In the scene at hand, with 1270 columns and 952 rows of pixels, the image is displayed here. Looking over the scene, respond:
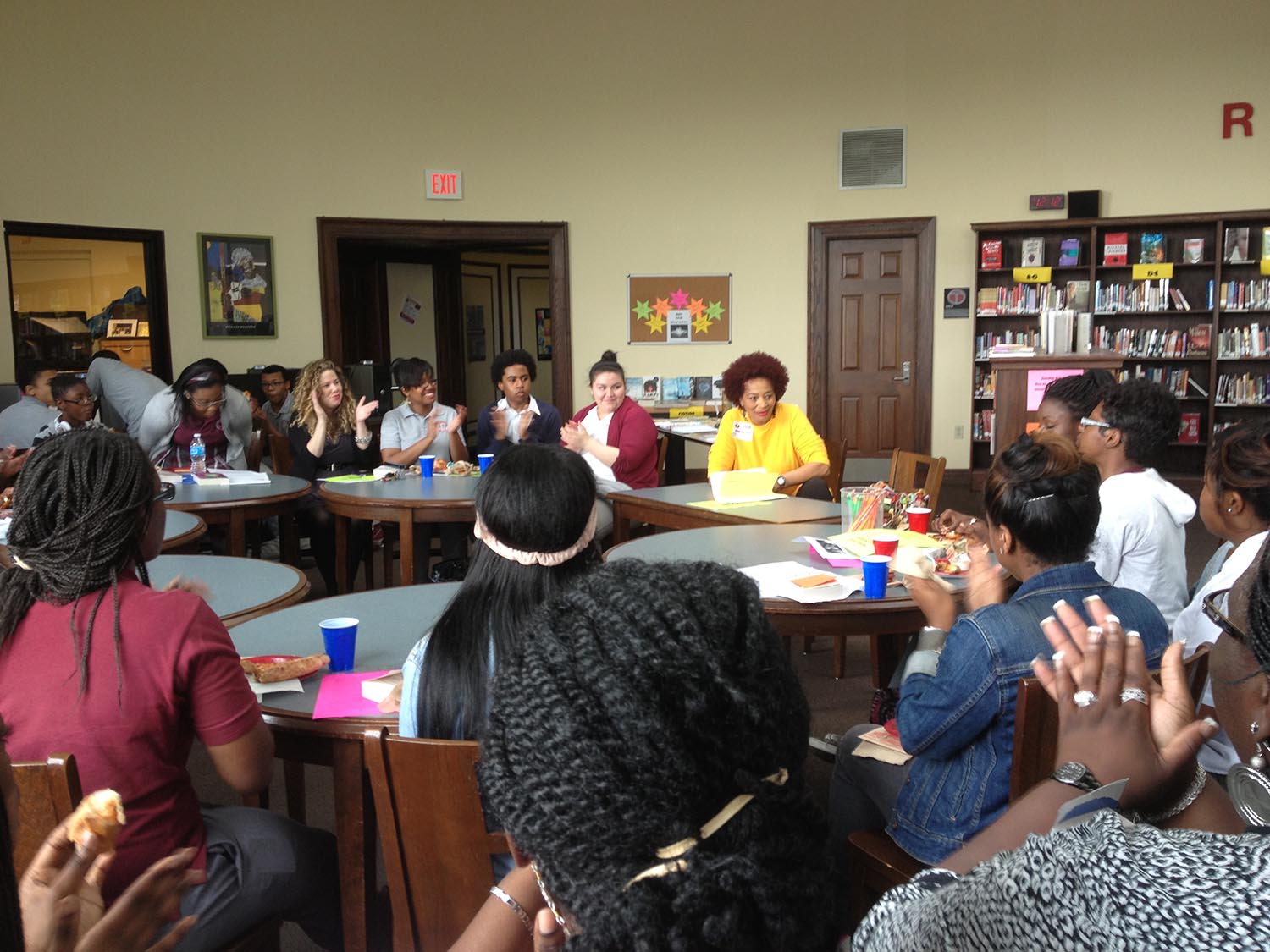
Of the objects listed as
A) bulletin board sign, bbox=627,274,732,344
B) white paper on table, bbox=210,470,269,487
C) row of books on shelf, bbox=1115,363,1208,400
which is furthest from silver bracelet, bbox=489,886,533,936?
row of books on shelf, bbox=1115,363,1208,400

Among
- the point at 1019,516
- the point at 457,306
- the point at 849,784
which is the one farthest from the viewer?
the point at 457,306

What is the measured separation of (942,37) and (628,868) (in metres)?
8.85

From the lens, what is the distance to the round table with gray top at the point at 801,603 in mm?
2314

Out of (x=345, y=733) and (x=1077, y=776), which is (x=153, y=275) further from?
(x=1077, y=776)

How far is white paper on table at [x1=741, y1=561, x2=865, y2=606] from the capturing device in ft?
7.70

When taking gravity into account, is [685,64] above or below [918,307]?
above

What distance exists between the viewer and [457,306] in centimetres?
1004

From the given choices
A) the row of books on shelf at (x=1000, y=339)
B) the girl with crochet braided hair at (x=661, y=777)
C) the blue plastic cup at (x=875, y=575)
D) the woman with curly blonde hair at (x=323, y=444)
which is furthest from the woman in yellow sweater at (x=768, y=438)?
the row of books on shelf at (x=1000, y=339)

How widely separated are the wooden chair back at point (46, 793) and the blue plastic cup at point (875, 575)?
1647 mm

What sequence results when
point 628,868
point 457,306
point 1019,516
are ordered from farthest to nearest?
point 457,306 < point 1019,516 < point 628,868

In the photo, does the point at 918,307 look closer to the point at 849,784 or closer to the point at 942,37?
the point at 942,37

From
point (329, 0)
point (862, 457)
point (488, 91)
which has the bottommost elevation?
point (862, 457)

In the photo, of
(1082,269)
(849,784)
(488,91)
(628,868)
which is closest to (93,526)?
(628,868)

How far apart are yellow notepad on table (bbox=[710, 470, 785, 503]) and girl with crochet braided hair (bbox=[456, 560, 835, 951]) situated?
3.04 m
